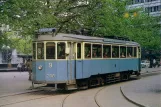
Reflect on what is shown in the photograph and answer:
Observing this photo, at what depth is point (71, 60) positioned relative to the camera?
1888cm

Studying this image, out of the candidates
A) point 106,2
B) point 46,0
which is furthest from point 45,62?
point 106,2

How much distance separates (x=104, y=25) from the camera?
1209 inches

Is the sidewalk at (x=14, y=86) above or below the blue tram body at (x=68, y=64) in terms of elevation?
below

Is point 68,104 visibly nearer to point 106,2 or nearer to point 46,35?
point 46,35

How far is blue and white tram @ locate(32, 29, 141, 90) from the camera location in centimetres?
1839

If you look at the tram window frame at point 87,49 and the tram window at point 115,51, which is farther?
the tram window at point 115,51

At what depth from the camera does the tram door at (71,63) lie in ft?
61.4

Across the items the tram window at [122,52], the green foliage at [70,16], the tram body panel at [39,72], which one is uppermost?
the green foliage at [70,16]

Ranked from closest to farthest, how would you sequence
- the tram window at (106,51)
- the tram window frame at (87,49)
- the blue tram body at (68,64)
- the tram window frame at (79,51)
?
the blue tram body at (68,64) → the tram window frame at (79,51) → the tram window frame at (87,49) → the tram window at (106,51)

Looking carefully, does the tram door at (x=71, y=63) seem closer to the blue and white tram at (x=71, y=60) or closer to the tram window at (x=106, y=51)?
the blue and white tram at (x=71, y=60)

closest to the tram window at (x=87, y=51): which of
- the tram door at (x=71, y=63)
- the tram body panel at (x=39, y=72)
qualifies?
the tram door at (x=71, y=63)

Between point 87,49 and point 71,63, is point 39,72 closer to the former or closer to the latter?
point 71,63

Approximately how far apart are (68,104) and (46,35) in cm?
518

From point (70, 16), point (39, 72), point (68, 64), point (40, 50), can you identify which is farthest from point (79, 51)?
point (70, 16)
